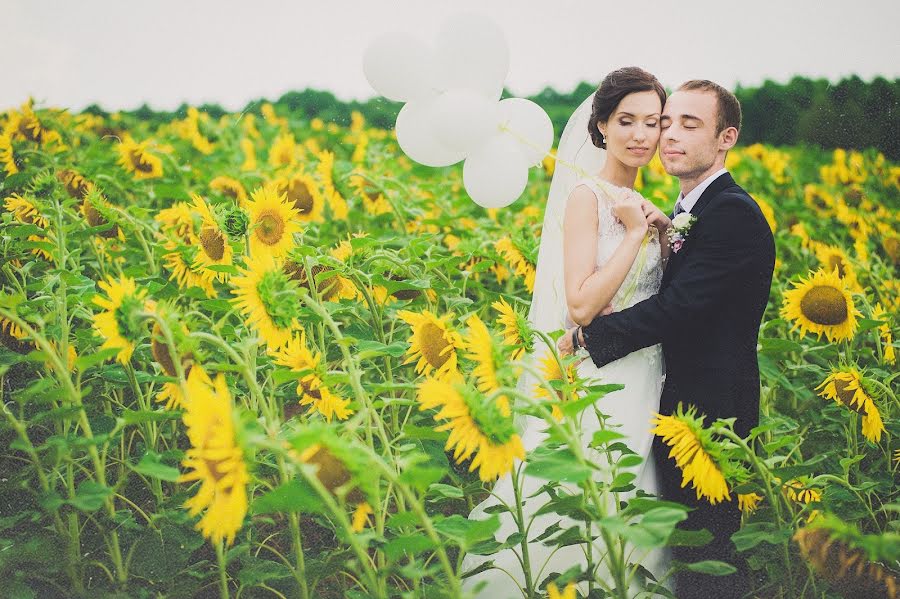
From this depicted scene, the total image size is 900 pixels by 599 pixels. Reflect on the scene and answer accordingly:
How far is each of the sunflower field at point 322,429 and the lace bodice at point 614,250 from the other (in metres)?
0.29

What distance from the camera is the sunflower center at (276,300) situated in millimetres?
1354

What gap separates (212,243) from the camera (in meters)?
1.85

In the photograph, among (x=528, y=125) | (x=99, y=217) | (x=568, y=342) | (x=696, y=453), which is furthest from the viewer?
(x=99, y=217)

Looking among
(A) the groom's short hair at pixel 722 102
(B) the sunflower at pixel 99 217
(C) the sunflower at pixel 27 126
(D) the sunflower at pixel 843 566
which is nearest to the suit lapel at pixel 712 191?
(A) the groom's short hair at pixel 722 102

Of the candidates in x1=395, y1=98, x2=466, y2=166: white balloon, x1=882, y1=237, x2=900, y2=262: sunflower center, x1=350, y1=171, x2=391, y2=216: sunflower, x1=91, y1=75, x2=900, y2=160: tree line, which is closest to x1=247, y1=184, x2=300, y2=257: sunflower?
x1=395, y1=98, x2=466, y2=166: white balloon

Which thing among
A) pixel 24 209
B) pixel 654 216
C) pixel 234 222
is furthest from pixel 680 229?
pixel 24 209

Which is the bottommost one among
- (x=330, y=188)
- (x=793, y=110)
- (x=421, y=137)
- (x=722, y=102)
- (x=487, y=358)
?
(x=487, y=358)

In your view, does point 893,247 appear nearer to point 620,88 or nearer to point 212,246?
point 620,88

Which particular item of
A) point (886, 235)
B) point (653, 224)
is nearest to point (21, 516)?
point (653, 224)

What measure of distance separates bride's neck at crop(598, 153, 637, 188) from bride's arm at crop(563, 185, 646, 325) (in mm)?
118

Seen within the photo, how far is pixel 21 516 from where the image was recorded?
1535 millimetres

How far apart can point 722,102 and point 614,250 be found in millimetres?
460

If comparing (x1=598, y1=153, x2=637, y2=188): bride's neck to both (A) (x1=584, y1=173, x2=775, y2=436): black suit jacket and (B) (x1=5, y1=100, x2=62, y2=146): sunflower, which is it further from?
(B) (x1=5, y1=100, x2=62, y2=146): sunflower

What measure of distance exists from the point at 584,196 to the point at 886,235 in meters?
2.89
